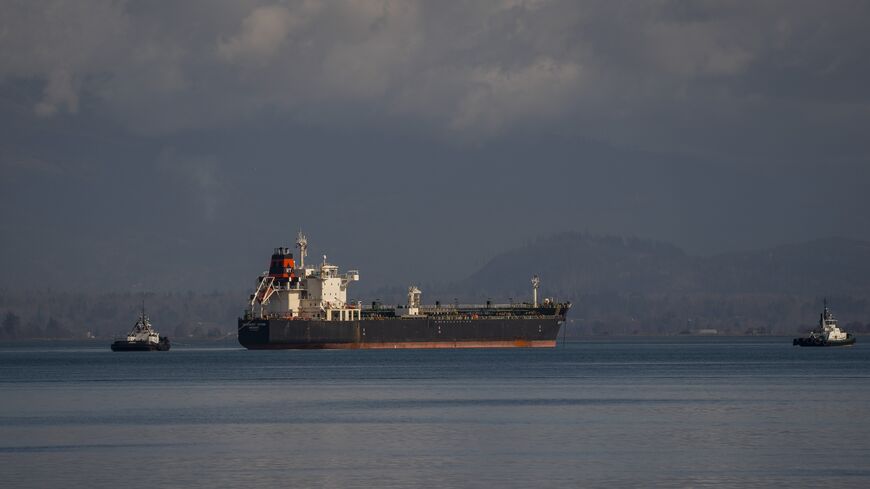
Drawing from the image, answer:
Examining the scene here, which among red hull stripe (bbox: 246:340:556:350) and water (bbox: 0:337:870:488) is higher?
red hull stripe (bbox: 246:340:556:350)

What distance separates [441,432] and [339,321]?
4093 inches

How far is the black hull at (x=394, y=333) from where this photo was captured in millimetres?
156625

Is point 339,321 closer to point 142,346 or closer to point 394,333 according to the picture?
point 394,333

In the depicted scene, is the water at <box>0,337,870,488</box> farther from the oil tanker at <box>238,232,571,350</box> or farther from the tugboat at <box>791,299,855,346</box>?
the tugboat at <box>791,299,855,346</box>

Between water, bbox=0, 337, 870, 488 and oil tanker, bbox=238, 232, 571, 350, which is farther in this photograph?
oil tanker, bbox=238, 232, 571, 350

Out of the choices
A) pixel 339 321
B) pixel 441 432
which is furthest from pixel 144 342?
pixel 441 432

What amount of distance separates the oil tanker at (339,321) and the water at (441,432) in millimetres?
56296

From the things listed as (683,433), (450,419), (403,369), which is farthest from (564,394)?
(403,369)

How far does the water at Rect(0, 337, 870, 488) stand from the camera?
40875 millimetres

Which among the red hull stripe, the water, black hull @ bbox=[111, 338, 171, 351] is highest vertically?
black hull @ bbox=[111, 338, 171, 351]

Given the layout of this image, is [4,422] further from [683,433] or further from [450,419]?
[683,433]

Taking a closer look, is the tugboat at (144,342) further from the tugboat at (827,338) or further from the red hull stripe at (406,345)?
the tugboat at (827,338)

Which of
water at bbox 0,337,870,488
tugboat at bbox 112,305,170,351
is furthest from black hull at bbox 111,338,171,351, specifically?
water at bbox 0,337,870,488

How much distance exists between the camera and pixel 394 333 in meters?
161
